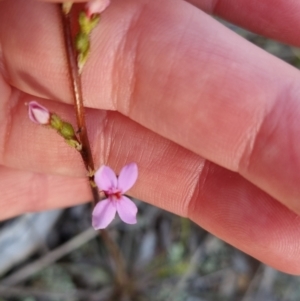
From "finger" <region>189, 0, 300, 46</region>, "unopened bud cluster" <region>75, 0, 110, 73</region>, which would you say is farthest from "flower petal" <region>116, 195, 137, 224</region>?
"finger" <region>189, 0, 300, 46</region>

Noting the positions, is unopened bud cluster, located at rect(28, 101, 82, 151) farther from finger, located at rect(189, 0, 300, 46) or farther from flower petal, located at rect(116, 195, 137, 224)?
finger, located at rect(189, 0, 300, 46)

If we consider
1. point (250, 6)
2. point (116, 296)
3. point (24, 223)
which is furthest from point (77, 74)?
point (116, 296)

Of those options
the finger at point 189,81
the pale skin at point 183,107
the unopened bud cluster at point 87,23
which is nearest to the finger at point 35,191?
the pale skin at point 183,107

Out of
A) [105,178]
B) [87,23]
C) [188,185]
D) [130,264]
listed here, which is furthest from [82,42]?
[130,264]

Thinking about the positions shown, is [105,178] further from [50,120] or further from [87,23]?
[87,23]

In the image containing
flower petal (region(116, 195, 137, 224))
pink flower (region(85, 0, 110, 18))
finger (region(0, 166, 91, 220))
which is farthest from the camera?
finger (region(0, 166, 91, 220))

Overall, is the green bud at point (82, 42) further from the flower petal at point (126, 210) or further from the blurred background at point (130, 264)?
the blurred background at point (130, 264)
